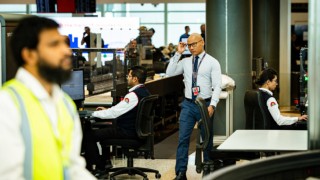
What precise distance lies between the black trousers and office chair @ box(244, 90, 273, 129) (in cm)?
131

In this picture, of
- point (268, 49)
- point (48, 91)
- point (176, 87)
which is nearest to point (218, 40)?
point (176, 87)

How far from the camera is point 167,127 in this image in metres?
13.9

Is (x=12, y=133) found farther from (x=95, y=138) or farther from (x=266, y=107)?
(x=95, y=138)

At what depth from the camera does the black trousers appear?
342 inches

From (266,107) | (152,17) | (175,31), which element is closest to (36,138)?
(266,107)

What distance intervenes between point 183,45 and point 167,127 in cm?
482

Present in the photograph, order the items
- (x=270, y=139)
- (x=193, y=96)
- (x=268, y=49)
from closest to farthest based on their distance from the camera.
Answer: (x=270, y=139), (x=193, y=96), (x=268, y=49)

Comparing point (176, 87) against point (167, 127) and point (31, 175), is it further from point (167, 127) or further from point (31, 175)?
point (31, 175)

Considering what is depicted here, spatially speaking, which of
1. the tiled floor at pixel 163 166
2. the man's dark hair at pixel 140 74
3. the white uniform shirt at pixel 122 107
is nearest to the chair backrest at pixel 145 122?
the white uniform shirt at pixel 122 107

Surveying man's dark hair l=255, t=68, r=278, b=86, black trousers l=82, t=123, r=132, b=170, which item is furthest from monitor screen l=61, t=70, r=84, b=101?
man's dark hair l=255, t=68, r=278, b=86

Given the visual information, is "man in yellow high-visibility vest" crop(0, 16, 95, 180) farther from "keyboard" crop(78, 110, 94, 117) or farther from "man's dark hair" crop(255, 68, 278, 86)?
"keyboard" crop(78, 110, 94, 117)

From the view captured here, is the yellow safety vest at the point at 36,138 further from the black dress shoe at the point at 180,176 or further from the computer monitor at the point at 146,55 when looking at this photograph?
the computer monitor at the point at 146,55

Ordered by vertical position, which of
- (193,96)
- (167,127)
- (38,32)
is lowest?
(167,127)

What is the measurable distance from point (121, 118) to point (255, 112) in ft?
4.68
